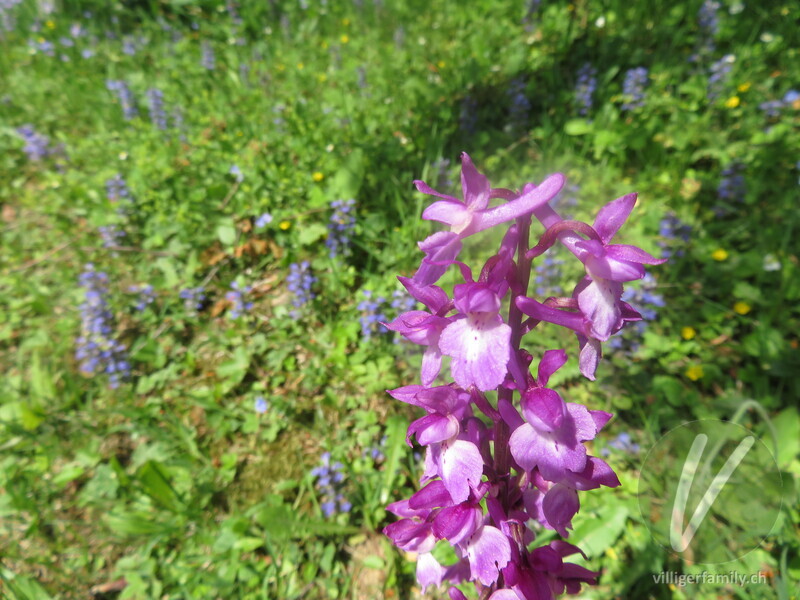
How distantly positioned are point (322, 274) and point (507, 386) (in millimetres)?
2208

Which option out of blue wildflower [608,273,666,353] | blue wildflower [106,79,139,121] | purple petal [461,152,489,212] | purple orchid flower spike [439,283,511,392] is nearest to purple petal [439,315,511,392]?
purple orchid flower spike [439,283,511,392]

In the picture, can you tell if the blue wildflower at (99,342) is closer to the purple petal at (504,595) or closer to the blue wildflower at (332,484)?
the blue wildflower at (332,484)

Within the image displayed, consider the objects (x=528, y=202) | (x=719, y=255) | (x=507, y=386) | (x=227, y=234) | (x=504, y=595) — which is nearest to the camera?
(x=528, y=202)

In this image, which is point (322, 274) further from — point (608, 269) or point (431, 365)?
point (608, 269)

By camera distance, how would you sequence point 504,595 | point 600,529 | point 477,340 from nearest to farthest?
point 477,340, point 504,595, point 600,529

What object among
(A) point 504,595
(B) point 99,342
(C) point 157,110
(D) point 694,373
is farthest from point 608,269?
(C) point 157,110

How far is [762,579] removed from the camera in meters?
1.91

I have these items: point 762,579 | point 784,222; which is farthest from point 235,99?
point 762,579

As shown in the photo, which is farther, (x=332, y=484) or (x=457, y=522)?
(x=332, y=484)

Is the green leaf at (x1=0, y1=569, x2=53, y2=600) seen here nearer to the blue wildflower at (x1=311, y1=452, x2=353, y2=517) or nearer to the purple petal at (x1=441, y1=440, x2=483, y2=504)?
the blue wildflower at (x1=311, y1=452, x2=353, y2=517)

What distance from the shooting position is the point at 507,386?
1.07 m

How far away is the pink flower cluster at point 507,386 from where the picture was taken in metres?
0.91

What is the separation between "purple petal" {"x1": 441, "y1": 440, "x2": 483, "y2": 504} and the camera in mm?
1052

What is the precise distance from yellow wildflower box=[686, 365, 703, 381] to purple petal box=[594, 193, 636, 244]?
199 centimetres
